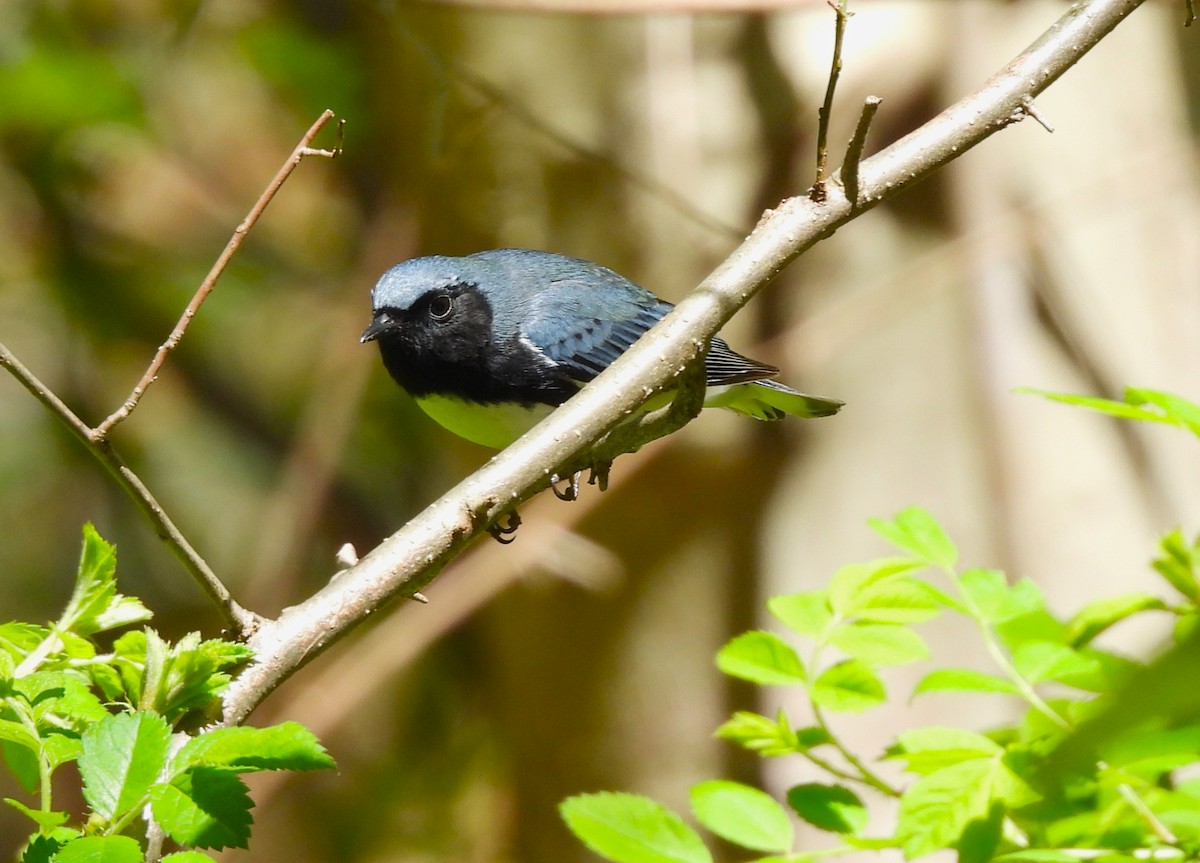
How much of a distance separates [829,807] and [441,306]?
167cm

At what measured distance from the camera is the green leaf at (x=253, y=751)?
952 millimetres

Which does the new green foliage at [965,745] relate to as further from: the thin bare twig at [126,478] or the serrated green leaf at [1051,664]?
the thin bare twig at [126,478]

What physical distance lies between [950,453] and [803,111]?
122 cm

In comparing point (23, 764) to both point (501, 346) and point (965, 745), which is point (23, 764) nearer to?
point (965, 745)

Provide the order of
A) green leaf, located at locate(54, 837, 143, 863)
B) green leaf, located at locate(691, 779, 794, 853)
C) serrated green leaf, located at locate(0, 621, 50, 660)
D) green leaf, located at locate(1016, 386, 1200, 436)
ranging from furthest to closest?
green leaf, located at locate(691, 779, 794, 853), green leaf, located at locate(1016, 386, 1200, 436), serrated green leaf, located at locate(0, 621, 50, 660), green leaf, located at locate(54, 837, 143, 863)

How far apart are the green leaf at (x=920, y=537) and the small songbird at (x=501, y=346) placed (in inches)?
44.1

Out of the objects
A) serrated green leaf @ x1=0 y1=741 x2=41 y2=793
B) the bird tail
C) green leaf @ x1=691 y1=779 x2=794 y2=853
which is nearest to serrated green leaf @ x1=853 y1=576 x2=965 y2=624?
green leaf @ x1=691 y1=779 x2=794 y2=853

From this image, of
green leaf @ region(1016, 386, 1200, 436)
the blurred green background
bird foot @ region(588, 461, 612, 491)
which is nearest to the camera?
green leaf @ region(1016, 386, 1200, 436)

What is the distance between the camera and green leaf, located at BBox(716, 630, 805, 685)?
1377 mm

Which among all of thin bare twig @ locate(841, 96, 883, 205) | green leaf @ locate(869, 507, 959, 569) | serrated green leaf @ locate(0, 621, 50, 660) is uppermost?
thin bare twig @ locate(841, 96, 883, 205)

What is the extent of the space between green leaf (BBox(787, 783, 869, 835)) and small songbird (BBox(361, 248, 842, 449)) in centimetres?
124

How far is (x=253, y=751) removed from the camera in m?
0.95

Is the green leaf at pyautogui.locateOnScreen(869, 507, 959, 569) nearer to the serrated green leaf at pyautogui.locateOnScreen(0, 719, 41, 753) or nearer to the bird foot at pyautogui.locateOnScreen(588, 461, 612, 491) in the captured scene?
the bird foot at pyautogui.locateOnScreen(588, 461, 612, 491)

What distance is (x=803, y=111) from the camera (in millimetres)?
3793
